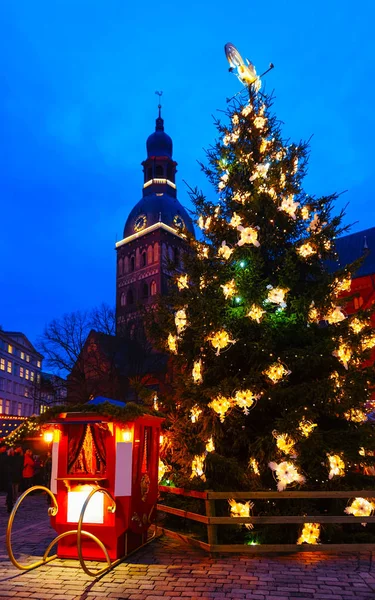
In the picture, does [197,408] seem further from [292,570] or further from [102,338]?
[102,338]

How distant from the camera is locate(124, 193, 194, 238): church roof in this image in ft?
259

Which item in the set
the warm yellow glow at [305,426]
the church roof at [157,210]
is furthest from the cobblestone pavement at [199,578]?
the church roof at [157,210]

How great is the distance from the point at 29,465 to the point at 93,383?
22.2m

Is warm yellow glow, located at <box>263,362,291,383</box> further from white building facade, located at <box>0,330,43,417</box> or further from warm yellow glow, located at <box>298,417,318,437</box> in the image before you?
white building facade, located at <box>0,330,43,417</box>

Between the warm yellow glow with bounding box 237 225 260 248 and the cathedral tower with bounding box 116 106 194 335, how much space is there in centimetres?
6072

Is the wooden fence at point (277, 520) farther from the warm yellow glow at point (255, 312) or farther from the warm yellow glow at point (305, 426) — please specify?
the warm yellow glow at point (255, 312)

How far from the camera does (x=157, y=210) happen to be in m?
79.7

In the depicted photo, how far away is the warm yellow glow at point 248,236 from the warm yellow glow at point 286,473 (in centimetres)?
448

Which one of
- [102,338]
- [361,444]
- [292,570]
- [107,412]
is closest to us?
[292,570]

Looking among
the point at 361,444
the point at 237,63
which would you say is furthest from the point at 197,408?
the point at 237,63

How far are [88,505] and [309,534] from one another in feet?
12.6

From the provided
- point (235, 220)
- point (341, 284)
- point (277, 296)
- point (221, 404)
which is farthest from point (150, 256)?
point (221, 404)

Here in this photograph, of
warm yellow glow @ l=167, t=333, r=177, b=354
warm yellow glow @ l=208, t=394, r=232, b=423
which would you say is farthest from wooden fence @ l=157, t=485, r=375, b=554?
warm yellow glow @ l=167, t=333, r=177, b=354

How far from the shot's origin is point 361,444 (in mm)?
9453
